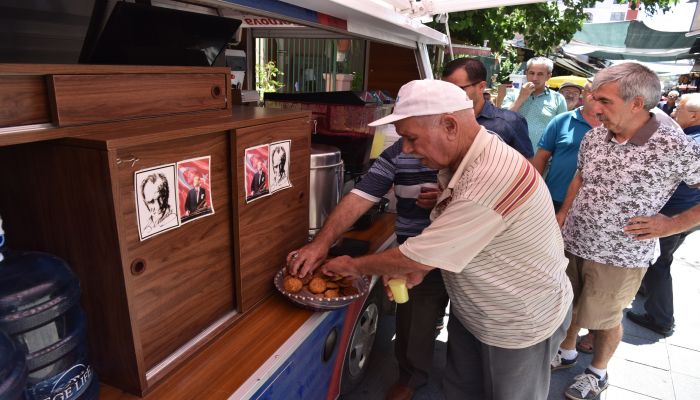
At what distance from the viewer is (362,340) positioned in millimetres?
2488

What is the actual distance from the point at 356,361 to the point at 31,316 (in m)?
1.87

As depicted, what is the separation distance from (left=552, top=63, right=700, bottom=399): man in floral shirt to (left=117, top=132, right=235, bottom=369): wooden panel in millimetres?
1874

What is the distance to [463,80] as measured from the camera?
8.30ft

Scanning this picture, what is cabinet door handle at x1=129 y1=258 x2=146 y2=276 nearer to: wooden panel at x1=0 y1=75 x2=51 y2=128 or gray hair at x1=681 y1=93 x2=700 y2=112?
wooden panel at x1=0 y1=75 x2=51 y2=128

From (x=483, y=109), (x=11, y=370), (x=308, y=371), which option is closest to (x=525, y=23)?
(x=483, y=109)

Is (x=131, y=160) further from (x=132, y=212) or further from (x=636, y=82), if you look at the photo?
(x=636, y=82)

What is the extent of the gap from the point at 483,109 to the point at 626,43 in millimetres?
19390

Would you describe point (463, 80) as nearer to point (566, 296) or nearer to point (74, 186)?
point (566, 296)

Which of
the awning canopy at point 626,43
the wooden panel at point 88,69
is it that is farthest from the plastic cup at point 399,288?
the awning canopy at point 626,43

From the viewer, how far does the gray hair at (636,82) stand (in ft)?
6.59

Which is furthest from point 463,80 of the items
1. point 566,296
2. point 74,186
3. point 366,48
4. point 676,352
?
point 366,48

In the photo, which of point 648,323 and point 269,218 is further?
point 648,323

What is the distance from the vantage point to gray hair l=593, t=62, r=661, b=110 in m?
2.01

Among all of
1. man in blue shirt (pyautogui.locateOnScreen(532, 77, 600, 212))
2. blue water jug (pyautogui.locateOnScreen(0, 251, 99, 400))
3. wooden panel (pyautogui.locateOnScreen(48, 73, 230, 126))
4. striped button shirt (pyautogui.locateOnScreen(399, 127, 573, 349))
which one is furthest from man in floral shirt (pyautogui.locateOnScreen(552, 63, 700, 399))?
blue water jug (pyautogui.locateOnScreen(0, 251, 99, 400))
